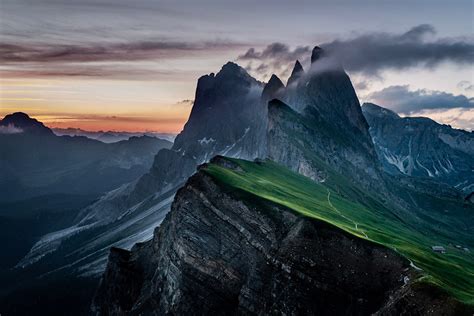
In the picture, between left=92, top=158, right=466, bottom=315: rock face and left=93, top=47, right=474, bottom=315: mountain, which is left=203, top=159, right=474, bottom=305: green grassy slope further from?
left=92, top=158, right=466, bottom=315: rock face

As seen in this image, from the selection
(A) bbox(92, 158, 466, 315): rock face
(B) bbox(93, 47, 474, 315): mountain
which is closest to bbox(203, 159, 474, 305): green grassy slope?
(B) bbox(93, 47, 474, 315): mountain

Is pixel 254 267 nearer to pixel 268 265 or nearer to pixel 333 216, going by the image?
pixel 268 265

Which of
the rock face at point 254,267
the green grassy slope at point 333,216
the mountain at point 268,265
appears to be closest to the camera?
the mountain at point 268,265

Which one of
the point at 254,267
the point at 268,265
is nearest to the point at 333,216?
the point at 254,267

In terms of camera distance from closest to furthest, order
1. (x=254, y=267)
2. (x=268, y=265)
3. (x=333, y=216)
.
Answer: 1. (x=268, y=265)
2. (x=254, y=267)
3. (x=333, y=216)

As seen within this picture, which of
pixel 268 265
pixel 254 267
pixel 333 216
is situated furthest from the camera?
pixel 333 216

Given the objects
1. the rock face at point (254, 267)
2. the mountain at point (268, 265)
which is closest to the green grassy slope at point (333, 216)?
the mountain at point (268, 265)

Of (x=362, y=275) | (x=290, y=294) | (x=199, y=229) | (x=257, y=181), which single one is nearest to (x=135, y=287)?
(x=199, y=229)

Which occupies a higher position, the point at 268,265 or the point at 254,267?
the point at 268,265

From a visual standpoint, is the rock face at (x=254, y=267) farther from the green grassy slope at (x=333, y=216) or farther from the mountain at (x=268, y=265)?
the green grassy slope at (x=333, y=216)
